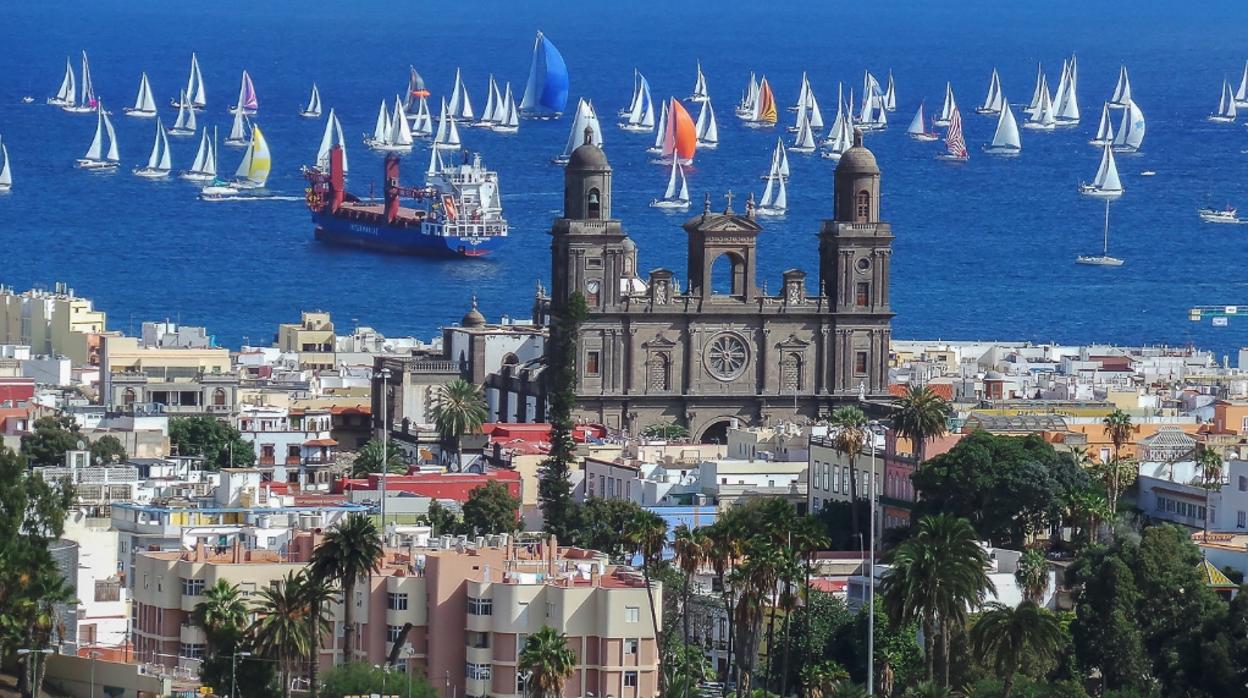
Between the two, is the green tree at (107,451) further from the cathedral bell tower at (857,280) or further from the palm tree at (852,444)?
the cathedral bell tower at (857,280)

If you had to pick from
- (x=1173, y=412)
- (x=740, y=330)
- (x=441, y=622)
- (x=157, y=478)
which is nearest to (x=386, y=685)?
(x=441, y=622)

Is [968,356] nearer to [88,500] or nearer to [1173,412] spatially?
[1173,412]

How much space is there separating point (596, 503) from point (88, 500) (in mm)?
12535

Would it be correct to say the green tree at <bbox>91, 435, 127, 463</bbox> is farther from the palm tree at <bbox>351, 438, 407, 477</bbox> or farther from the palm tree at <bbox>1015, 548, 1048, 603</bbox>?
the palm tree at <bbox>1015, 548, 1048, 603</bbox>

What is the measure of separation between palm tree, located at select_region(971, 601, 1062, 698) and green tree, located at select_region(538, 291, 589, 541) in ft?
88.3

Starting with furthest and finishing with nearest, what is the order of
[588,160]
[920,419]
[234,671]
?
[588,160]
[920,419]
[234,671]

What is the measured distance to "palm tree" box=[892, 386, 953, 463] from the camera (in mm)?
100625

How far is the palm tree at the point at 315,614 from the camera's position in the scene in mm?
68000

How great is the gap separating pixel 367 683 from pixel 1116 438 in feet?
122

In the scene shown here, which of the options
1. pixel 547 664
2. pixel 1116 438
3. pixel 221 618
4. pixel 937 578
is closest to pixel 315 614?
pixel 221 618

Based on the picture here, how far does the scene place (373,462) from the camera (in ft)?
371

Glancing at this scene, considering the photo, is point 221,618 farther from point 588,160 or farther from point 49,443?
point 588,160

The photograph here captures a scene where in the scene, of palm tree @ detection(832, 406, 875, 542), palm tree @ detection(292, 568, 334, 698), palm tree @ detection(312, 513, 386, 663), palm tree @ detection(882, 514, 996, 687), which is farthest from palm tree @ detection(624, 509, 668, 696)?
palm tree @ detection(832, 406, 875, 542)

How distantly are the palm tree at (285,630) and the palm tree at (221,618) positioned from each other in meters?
0.60
